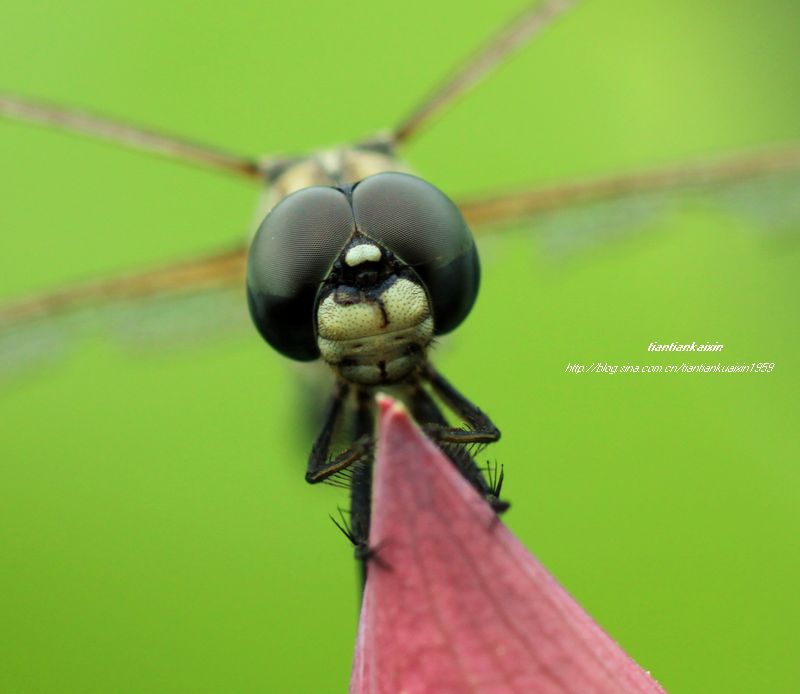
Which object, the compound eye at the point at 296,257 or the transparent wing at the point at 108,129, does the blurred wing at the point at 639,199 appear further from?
the compound eye at the point at 296,257

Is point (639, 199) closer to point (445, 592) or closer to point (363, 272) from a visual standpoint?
point (363, 272)

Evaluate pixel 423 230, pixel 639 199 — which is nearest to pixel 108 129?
pixel 423 230

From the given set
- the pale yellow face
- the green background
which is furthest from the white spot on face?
the green background

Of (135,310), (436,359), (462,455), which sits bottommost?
(462,455)

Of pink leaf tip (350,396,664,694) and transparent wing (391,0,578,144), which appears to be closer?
pink leaf tip (350,396,664,694)

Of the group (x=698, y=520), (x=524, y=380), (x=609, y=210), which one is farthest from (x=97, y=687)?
(x=609, y=210)

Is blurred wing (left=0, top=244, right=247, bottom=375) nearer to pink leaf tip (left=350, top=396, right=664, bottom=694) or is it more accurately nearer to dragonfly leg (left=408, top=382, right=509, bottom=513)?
dragonfly leg (left=408, top=382, right=509, bottom=513)
